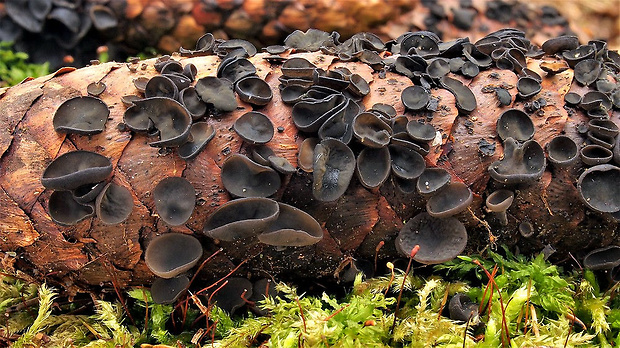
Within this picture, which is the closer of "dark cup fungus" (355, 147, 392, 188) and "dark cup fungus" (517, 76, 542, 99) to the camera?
"dark cup fungus" (355, 147, 392, 188)

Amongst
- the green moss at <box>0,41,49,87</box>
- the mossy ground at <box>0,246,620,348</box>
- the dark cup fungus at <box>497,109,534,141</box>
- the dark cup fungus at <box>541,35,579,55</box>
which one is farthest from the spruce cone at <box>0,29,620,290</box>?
the green moss at <box>0,41,49,87</box>

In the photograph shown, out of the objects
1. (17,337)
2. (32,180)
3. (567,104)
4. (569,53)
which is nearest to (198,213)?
(32,180)

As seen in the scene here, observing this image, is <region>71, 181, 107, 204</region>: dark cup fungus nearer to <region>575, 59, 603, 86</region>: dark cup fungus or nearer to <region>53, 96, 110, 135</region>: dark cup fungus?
<region>53, 96, 110, 135</region>: dark cup fungus

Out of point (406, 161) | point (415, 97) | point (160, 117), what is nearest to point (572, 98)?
point (415, 97)

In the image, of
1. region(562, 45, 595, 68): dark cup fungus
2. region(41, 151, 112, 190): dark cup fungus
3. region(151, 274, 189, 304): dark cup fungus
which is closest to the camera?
region(41, 151, 112, 190): dark cup fungus

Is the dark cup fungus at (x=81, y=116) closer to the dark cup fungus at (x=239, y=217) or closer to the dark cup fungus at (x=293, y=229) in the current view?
the dark cup fungus at (x=239, y=217)

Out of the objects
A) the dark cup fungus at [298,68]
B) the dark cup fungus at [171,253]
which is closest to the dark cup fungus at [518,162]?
the dark cup fungus at [298,68]
